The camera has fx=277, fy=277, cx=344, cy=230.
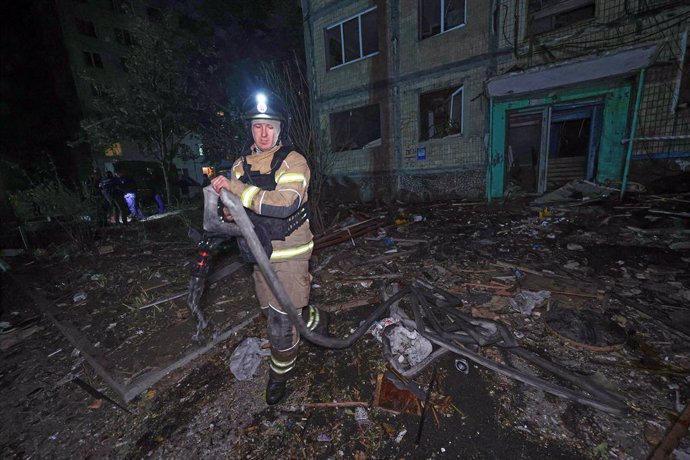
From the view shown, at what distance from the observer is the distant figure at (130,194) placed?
32.7 ft

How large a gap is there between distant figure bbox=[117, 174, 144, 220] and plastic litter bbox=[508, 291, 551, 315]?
12.0 meters

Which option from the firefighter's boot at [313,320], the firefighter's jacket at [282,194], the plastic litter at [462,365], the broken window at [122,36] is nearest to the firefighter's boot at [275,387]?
the firefighter's boot at [313,320]

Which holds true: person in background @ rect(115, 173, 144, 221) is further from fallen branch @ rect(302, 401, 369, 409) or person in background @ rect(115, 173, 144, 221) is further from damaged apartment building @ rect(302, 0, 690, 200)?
fallen branch @ rect(302, 401, 369, 409)

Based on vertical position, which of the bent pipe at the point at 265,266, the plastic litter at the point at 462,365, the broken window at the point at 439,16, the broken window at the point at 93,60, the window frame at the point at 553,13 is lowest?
the plastic litter at the point at 462,365

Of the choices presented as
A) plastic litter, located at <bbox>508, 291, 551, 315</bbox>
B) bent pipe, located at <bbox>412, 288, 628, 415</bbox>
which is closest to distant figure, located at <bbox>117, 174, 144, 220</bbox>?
bent pipe, located at <bbox>412, 288, 628, 415</bbox>

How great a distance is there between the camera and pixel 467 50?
27.0ft

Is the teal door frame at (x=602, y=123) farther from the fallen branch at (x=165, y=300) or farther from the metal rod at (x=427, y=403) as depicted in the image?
the fallen branch at (x=165, y=300)

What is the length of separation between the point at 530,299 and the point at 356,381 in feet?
7.51

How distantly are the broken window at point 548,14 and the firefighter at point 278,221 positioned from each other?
8.51 metres

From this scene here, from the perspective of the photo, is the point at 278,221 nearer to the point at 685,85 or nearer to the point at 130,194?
the point at 685,85

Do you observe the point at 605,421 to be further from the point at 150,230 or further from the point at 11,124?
the point at 11,124

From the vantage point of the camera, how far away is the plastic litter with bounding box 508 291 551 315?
10.5ft

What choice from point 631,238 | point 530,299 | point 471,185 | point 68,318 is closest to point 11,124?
point 68,318

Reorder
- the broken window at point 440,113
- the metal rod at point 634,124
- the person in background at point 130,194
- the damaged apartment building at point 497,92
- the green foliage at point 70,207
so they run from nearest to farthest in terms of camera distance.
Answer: the metal rod at point 634,124
the damaged apartment building at point 497,92
the green foliage at point 70,207
the broken window at point 440,113
the person in background at point 130,194
